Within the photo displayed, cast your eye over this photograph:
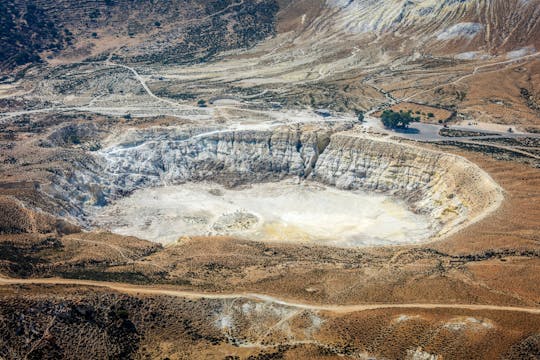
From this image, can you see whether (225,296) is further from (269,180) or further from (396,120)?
(396,120)

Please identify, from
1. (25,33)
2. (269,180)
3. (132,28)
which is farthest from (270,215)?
(25,33)

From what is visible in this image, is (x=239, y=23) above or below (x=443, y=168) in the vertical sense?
above

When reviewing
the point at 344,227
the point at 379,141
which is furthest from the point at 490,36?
the point at 344,227

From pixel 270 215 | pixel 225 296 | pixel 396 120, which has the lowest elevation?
pixel 270 215

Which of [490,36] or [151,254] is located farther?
[490,36]

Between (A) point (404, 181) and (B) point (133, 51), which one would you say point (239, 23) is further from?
(A) point (404, 181)
